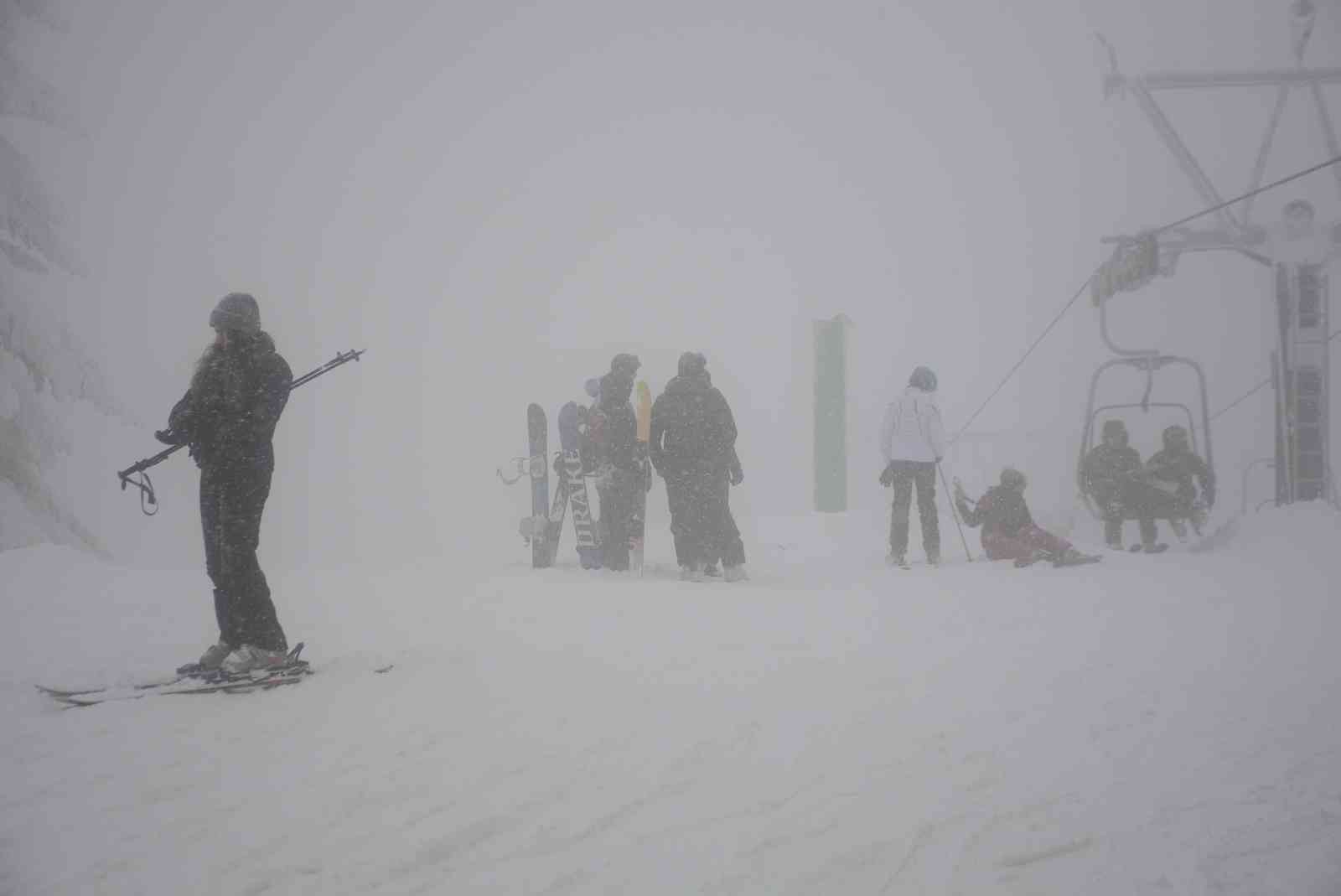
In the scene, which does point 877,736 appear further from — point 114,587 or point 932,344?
point 932,344

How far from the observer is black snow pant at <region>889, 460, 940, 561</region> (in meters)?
7.48

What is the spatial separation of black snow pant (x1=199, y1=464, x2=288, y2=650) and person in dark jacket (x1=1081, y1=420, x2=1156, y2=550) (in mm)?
8032

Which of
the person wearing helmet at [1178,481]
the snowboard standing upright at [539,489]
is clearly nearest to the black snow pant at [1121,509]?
the person wearing helmet at [1178,481]

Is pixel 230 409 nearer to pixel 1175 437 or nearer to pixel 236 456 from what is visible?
→ pixel 236 456

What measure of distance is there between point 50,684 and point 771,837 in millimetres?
3344

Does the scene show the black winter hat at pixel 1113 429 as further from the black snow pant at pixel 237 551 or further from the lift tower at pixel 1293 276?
the black snow pant at pixel 237 551

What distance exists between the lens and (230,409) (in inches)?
131

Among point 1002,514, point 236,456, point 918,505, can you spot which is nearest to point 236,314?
point 236,456

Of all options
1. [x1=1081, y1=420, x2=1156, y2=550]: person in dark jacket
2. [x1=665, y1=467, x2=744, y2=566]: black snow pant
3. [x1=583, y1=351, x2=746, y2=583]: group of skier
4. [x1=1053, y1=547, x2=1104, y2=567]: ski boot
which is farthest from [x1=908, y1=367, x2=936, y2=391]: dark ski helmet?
[x1=665, y1=467, x2=744, y2=566]: black snow pant

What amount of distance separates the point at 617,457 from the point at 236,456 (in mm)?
4092

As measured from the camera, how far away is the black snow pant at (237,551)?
3359mm

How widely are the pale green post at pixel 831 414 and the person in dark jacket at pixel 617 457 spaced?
970 centimetres

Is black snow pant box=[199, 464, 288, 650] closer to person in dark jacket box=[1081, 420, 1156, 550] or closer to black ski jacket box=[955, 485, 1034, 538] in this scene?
black ski jacket box=[955, 485, 1034, 538]

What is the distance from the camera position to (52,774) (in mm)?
2336
